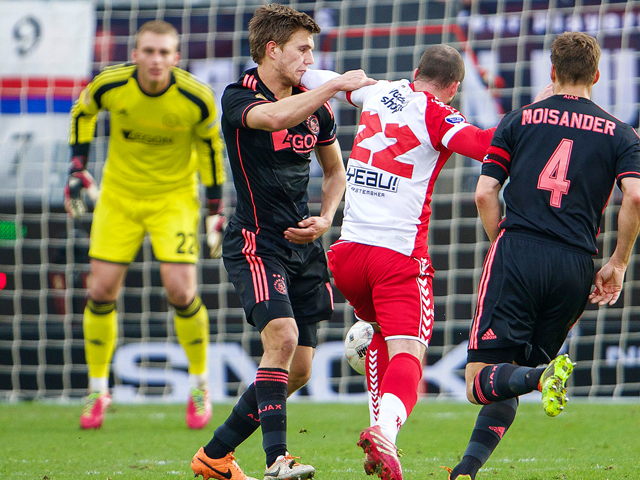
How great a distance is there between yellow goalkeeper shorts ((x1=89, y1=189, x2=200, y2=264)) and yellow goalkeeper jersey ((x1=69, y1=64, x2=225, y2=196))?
0.08 m

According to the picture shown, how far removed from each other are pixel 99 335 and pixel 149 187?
1099 millimetres

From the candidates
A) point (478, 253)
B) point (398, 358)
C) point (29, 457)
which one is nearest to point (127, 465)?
point (29, 457)

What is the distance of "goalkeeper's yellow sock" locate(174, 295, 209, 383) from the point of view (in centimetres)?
563

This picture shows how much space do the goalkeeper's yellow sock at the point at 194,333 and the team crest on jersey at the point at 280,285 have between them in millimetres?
2187

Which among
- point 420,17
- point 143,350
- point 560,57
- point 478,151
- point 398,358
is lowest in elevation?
point 143,350

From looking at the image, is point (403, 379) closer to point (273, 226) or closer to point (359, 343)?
point (359, 343)

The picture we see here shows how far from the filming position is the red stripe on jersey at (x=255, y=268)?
3504mm

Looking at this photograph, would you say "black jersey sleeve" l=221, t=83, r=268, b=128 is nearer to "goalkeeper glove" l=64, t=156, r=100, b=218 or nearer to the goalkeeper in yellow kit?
the goalkeeper in yellow kit

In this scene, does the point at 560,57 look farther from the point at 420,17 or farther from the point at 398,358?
the point at 420,17

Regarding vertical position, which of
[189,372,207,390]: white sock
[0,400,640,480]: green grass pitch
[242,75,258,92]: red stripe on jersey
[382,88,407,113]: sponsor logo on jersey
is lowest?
[0,400,640,480]: green grass pitch

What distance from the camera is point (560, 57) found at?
132 inches

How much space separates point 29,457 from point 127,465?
66 cm

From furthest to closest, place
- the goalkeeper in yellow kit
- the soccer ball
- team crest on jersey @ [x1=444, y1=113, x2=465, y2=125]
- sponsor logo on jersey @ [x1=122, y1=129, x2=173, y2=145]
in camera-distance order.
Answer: sponsor logo on jersey @ [x1=122, y1=129, x2=173, y2=145] < the goalkeeper in yellow kit < the soccer ball < team crest on jersey @ [x1=444, y1=113, x2=465, y2=125]

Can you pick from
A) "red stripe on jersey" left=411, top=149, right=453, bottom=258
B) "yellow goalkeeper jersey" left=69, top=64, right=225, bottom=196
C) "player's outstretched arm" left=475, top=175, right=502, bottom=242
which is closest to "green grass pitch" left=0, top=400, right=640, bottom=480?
"red stripe on jersey" left=411, top=149, right=453, bottom=258
